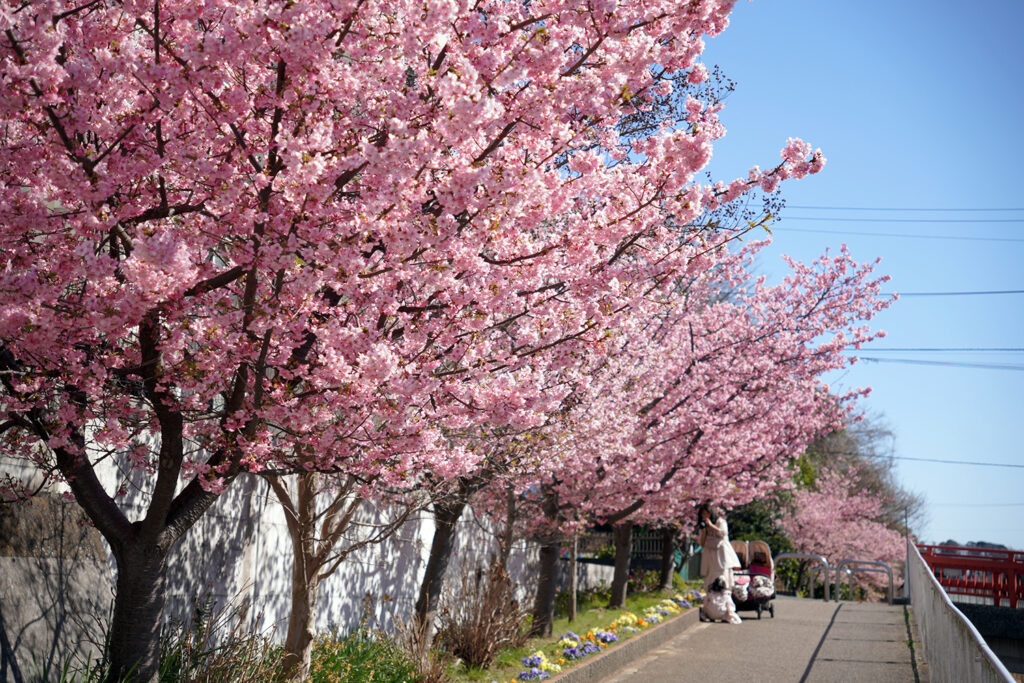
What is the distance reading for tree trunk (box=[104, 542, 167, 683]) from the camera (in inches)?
224

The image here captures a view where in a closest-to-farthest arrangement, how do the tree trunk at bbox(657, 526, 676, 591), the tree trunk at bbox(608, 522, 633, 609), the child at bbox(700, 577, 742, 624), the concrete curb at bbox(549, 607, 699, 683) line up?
the concrete curb at bbox(549, 607, 699, 683) < the child at bbox(700, 577, 742, 624) < the tree trunk at bbox(608, 522, 633, 609) < the tree trunk at bbox(657, 526, 676, 591)

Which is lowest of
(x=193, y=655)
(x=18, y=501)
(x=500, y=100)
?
(x=193, y=655)

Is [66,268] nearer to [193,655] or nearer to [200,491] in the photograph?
[200,491]

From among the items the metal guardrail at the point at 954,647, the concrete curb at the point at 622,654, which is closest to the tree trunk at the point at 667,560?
the concrete curb at the point at 622,654

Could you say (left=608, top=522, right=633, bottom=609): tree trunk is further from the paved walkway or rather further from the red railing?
the red railing

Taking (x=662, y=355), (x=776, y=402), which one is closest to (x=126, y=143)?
(x=662, y=355)

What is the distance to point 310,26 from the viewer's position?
454cm

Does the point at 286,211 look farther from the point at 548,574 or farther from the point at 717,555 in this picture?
the point at 717,555

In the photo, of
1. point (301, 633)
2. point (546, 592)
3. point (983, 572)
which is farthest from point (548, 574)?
point (983, 572)

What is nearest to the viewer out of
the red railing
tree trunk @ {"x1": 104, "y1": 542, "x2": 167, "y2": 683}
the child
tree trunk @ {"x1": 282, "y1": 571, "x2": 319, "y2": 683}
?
tree trunk @ {"x1": 104, "y1": 542, "x2": 167, "y2": 683}

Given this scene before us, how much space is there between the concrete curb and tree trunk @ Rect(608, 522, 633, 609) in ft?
8.48

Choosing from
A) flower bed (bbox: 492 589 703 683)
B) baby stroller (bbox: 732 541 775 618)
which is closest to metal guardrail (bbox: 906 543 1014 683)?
flower bed (bbox: 492 589 703 683)

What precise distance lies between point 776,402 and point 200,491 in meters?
13.1

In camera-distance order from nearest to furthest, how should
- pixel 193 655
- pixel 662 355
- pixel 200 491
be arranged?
1. pixel 200 491
2. pixel 193 655
3. pixel 662 355
